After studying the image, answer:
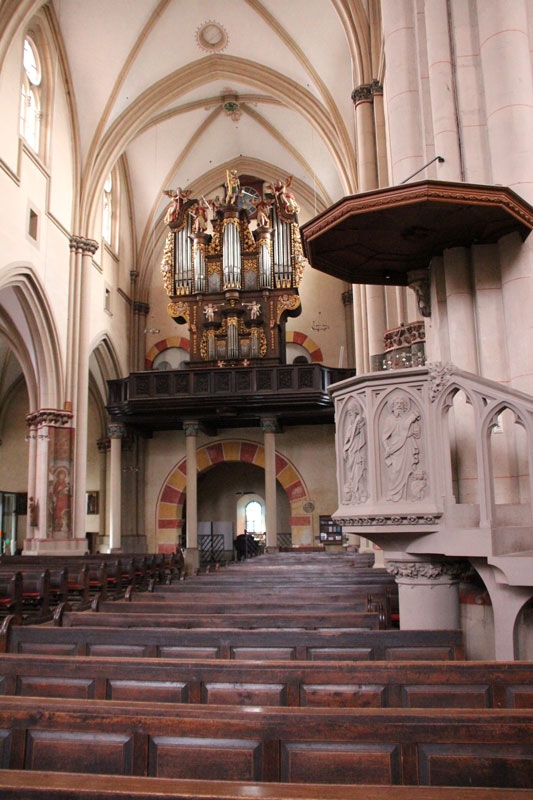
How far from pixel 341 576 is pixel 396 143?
16.7 feet

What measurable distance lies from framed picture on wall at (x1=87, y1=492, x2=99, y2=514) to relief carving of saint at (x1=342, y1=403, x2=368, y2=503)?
20881 mm

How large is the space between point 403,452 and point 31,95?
16.0 m

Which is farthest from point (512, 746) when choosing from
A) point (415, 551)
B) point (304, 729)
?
point (415, 551)

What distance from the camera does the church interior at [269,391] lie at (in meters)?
2.55

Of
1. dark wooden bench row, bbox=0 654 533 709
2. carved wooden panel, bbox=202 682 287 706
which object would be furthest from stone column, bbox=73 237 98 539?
carved wooden panel, bbox=202 682 287 706

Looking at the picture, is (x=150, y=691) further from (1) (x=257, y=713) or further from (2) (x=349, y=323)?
(2) (x=349, y=323)

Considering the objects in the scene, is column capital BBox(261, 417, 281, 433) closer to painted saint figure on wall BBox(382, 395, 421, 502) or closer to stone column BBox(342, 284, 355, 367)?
stone column BBox(342, 284, 355, 367)

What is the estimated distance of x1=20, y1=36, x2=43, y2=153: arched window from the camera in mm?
16837

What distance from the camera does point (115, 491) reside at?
20812 millimetres

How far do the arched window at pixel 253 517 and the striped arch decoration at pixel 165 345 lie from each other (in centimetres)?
654

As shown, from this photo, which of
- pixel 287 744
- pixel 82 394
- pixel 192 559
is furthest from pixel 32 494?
pixel 287 744

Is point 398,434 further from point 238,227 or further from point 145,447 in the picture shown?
point 145,447

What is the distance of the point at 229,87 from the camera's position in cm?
2141

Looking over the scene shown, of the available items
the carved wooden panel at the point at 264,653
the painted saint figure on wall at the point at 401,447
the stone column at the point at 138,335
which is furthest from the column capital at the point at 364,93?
the stone column at the point at 138,335
